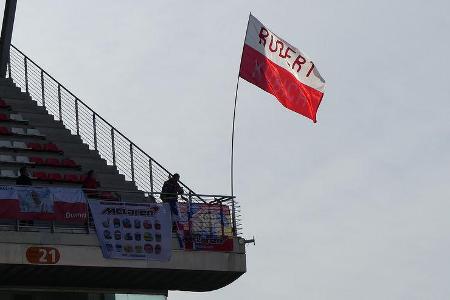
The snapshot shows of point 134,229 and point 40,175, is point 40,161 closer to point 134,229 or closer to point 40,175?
point 40,175

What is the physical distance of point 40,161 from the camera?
36.6 metres

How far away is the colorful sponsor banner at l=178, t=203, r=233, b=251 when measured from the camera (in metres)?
33.2

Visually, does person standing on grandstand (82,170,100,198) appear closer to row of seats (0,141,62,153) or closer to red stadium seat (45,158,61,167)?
red stadium seat (45,158,61,167)

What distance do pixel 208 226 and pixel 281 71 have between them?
15.2 feet

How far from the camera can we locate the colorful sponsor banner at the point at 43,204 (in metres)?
31.0

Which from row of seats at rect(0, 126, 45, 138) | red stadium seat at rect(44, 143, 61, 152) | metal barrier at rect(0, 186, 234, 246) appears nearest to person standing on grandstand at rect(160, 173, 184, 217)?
metal barrier at rect(0, 186, 234, 246)

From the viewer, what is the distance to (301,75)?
35344mm

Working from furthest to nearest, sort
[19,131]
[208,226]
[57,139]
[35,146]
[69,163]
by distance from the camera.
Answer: [57,139] → [19,131] → [35,146] → [69,163] → [208,226]

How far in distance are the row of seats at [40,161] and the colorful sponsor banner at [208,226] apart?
4.79 meters

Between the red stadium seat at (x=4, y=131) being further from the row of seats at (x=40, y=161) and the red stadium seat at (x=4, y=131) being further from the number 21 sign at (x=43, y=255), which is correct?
the number 21 sign at (x=43, y=255)

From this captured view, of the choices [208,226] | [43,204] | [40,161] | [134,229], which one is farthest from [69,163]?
[43,204]

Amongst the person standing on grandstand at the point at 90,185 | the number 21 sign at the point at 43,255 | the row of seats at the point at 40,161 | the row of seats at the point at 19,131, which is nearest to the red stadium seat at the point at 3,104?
the row of seats at the point at 19,131

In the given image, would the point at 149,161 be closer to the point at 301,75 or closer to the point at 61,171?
the point at 61,171

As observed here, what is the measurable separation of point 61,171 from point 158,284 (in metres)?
4.42
